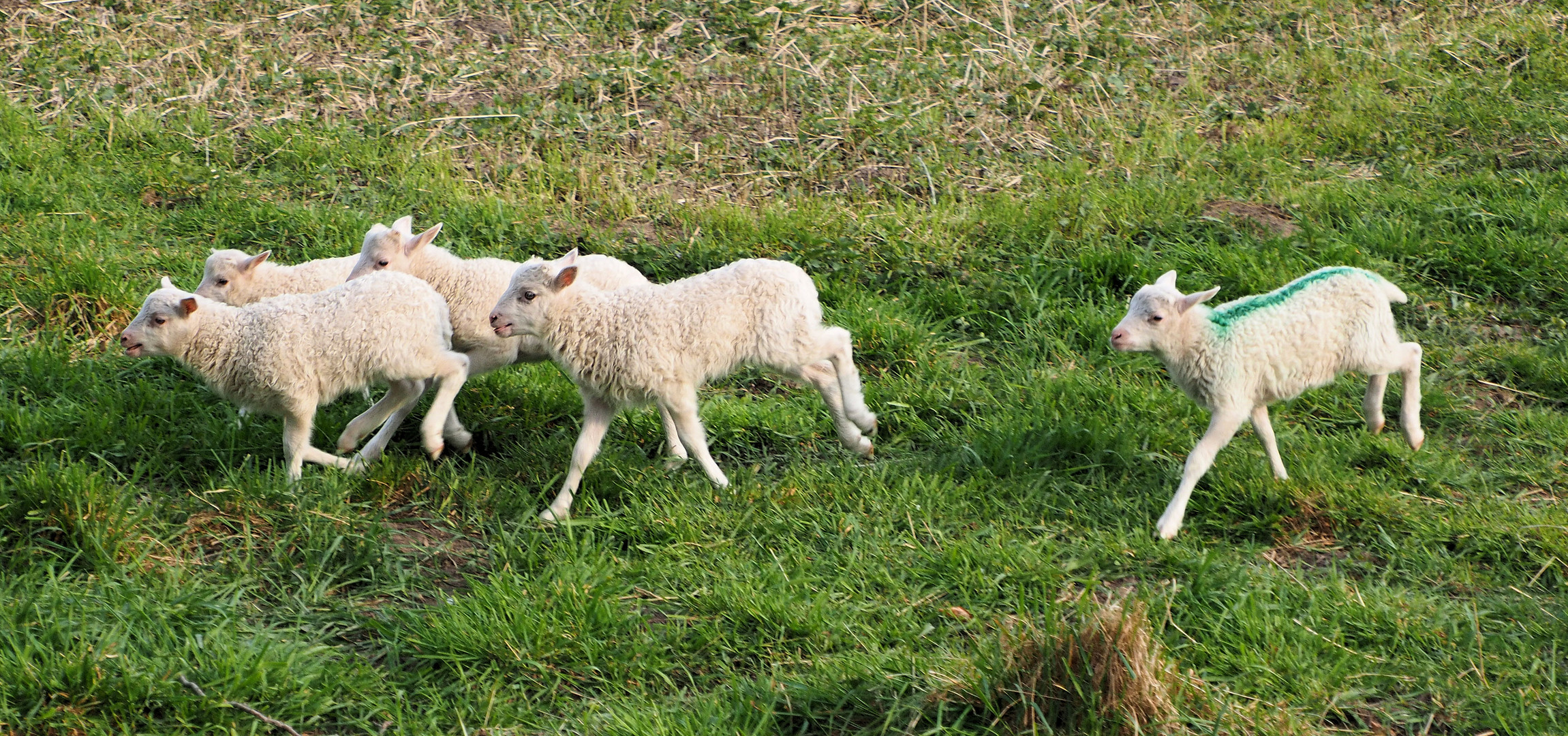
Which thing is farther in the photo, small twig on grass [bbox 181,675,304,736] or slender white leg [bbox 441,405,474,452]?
slender white leg [bbox 441,405,474,452]

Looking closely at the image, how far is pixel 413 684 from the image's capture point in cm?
405

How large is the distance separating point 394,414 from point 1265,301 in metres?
3.40

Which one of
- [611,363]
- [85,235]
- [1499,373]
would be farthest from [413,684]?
[1499,373]

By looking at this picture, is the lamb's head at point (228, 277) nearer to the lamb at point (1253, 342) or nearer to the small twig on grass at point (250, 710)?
the small twig on grass at point (250, 710)

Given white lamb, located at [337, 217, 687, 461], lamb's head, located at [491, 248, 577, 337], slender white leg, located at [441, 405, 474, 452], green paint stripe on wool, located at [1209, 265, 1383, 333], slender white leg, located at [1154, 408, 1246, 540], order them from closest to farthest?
slender white leg, located at [1154, 408, 1246, 540]
green paint stripe on wool, located at [1209, 265, 1383, 333]
lamb's head, located at [491, 248, 577, 337]
slender white leg, located at [441, 405, 474, 452]
white lamb, located at [337, 217, 687, 461]

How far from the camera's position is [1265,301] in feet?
16.6

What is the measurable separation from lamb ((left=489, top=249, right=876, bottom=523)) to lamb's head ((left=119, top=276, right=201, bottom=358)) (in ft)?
3.70

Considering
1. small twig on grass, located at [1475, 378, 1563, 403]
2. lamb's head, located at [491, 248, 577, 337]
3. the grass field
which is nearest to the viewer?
the grass field

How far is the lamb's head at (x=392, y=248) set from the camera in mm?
5684

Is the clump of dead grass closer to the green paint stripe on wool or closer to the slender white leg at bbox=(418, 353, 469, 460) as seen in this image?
the green paint stripe on wool

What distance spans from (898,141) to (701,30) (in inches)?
73.8

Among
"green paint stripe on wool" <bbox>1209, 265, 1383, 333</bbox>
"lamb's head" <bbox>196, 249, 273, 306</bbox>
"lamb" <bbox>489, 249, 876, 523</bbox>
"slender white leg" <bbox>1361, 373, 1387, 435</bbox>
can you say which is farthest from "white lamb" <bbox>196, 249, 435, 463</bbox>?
"slender white leg" <bbox>1361, 373, 1387, 435</bbox>

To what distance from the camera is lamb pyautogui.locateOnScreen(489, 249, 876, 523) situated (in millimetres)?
5020

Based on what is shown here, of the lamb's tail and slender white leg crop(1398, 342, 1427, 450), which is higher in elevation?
the lamb's tail
